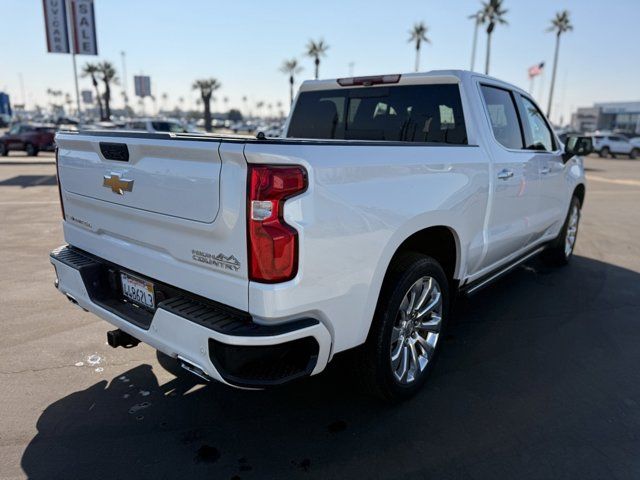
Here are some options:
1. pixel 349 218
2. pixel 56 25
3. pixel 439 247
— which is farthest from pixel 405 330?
pixel 56 25

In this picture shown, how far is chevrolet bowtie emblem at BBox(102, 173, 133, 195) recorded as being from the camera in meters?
2.53

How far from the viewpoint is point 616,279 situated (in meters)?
5.66

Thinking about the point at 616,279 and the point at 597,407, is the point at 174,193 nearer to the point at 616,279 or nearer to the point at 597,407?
the point at 597,407

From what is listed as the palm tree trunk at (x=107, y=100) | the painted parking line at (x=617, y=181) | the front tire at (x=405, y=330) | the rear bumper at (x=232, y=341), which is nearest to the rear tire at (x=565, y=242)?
the front tire at (x=405, y=330)

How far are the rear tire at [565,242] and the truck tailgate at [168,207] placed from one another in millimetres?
4973

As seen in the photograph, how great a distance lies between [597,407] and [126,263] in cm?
300

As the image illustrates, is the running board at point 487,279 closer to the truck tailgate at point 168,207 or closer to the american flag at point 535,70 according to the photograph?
the truck tailgate at point 168,207

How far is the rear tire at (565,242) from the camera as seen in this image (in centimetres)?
592

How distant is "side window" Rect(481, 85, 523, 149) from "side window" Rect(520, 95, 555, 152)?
9.5 inches

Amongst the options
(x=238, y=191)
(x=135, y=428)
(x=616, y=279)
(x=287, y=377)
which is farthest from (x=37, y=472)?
(x=616, y=279)

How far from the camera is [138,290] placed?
2674 millimetres

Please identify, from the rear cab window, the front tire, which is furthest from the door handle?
the front tire

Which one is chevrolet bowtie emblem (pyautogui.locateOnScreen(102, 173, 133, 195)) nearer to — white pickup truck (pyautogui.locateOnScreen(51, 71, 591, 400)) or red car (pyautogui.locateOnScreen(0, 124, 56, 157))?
white pickup truck (pyautogui.locateOnScreen(51, 71, 591, 400))

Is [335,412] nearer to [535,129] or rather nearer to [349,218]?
[349,218]
